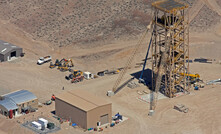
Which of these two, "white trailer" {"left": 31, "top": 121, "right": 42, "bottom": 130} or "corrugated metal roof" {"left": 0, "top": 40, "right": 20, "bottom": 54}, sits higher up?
"corrugated metal roof" {"left": 0, "top": 40, "right": 20, "bottom": 54}

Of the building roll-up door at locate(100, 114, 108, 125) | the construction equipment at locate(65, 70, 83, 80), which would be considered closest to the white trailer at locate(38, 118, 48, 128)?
the building roll-up door at locate(100, 114, 108, 125)

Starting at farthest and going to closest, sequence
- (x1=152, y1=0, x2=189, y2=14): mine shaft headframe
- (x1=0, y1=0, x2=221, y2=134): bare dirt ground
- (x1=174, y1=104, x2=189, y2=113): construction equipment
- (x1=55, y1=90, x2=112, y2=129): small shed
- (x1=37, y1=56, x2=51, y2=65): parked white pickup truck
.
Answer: (x1=37, y1=56, x2=51, y2=65): parked white pickup truck < (x1=152, y1=0, x2=189, y2=14): mine shaft headframe < (x1=174, y1=104, x2=189, y2=113): construction equipment < (x1=0, y1=0, x2=221, y2=134): bare dirt ground < (x1=55, y1=90, x2=112, y2=129): small shed

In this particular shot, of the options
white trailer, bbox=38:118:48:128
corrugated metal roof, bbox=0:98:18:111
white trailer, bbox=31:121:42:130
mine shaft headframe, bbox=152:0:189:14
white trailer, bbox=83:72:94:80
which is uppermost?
mine shaft headframe, bbox=152:0:189:14

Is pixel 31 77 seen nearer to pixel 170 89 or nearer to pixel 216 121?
pixel 170 89

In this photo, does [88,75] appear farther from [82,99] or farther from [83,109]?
[83,109]

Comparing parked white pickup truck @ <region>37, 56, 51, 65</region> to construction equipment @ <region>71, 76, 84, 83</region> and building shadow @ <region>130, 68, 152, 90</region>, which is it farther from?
building shadow @ <region>130, 68, 152, 90</region>

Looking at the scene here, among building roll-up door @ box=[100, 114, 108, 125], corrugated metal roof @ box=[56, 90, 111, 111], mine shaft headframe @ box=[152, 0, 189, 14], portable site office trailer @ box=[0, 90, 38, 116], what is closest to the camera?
corrugated metal roof @ box=[56, 90, 111, 111]

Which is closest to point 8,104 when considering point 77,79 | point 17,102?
point 17,102
